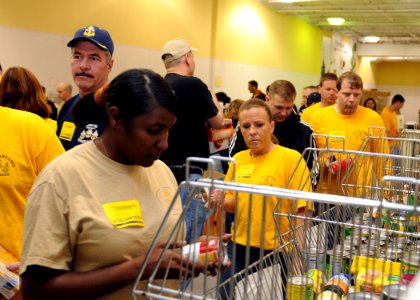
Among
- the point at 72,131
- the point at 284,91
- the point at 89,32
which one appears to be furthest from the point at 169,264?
the point at 284,91

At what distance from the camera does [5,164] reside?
6.22ft

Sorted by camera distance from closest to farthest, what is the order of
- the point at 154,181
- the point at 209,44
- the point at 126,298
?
the point at 126,298 → the point at 154,181 → the point at 209,44

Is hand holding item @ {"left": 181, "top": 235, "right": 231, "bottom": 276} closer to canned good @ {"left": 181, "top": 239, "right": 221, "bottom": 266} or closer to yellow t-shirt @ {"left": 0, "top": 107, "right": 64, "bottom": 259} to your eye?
canned good @ {"left": 181, "top": 239, "right": 221, "bottom": 266}

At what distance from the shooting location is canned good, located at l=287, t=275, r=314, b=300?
1415 millimetres

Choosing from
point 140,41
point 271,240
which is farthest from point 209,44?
point 271,240

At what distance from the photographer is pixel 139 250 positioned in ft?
4.16

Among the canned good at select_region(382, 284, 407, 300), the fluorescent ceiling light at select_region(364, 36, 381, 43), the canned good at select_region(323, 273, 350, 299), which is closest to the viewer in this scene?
the canned good at select_region(382, 284, 407, 300)

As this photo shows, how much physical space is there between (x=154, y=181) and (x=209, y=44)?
7667 millimetres

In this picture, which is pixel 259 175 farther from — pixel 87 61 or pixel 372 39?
pixel 372 39

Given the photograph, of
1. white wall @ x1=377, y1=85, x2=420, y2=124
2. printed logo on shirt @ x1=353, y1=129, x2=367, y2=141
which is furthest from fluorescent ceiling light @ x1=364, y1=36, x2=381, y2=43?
printed logo on shirt @ x1=353, y1=129, x2=367, y2=141

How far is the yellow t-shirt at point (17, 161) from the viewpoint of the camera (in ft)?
6.23

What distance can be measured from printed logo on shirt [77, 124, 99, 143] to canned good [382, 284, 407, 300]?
1.37m

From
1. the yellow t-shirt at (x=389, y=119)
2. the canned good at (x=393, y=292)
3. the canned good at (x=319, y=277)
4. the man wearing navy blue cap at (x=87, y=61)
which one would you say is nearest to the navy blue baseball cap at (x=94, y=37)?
the man wearing navy blue cap at (x=87, y=61)

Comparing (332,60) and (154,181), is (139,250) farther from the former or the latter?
(332,60)
